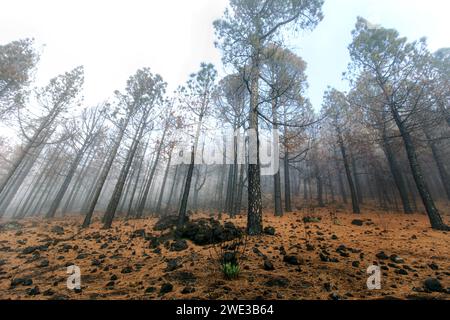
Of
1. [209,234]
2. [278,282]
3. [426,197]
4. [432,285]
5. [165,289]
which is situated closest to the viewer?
[432,285]

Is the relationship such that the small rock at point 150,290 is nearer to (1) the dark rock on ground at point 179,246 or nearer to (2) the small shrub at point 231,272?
(2) the small shrub at point 231,272

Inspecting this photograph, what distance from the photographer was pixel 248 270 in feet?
13.5

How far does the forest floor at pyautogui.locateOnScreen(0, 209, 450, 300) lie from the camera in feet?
A: 10.6

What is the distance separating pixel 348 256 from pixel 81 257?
7.90 metres

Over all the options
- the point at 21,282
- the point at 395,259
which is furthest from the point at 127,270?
the point at 395,259

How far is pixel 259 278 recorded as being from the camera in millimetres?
3703

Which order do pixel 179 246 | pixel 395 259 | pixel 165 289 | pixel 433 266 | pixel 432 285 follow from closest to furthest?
1. pixel 432 285
2. pixel 165 289
3. pixel 433 266
4. pixel 395 259
5. pixel 179 246

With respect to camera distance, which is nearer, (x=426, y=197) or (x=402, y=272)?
(x=402, y=272)

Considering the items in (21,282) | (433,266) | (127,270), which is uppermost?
(433,266)

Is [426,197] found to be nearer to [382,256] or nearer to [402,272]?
[382,256]

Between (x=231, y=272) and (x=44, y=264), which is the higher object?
(x=231, y=272)

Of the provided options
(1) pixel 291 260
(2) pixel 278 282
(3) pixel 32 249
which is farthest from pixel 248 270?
(3) pixel 32 249
